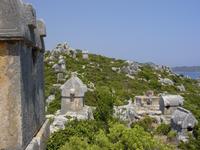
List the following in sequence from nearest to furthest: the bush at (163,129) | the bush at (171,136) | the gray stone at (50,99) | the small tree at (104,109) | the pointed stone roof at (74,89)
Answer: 1. the small tree at (104,109)
2. the pointed stone roof at (74,89)
3. the bush at (171,136)
4. the bush at (163,129)
5. the gray stone at (50,99)

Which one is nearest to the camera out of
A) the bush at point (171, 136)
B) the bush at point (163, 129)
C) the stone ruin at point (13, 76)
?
the stone ruin at point (13, 76)

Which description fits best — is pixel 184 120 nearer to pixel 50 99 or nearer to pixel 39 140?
pixel 50 99

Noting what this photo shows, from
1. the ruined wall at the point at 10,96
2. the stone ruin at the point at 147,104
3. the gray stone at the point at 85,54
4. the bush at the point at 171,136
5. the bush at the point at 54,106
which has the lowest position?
the bush at the point at 171,136

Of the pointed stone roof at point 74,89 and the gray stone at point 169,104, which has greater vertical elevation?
the pointed stone roof at point 74,89

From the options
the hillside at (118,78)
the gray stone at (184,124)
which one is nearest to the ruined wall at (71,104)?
the gray stone at (184,124)

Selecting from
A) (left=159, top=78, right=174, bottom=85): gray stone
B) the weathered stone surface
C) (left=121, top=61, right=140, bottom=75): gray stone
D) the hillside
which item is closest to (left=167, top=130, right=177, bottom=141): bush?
the hillside

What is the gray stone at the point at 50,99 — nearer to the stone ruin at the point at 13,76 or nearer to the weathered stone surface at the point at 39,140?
the weathered stone surface at the point at 39,140

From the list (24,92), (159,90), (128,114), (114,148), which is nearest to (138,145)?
(114,148)

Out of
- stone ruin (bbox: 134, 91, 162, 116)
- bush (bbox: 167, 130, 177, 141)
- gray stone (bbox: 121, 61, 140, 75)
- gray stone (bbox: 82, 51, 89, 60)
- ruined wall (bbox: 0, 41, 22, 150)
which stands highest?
gray stone (bbox: 82, 51, 89, 60)

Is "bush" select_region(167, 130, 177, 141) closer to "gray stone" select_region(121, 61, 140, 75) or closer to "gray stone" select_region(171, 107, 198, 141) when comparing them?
"gray stone" select_region(171, 107, 198, 141)

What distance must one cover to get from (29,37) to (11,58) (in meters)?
0.63

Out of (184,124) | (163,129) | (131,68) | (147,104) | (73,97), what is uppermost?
(131,68)

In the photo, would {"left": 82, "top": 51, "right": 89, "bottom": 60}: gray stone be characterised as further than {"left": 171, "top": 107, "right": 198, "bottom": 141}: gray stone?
Yes

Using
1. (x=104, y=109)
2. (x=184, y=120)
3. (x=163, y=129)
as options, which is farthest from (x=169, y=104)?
(x=104, y=109)
